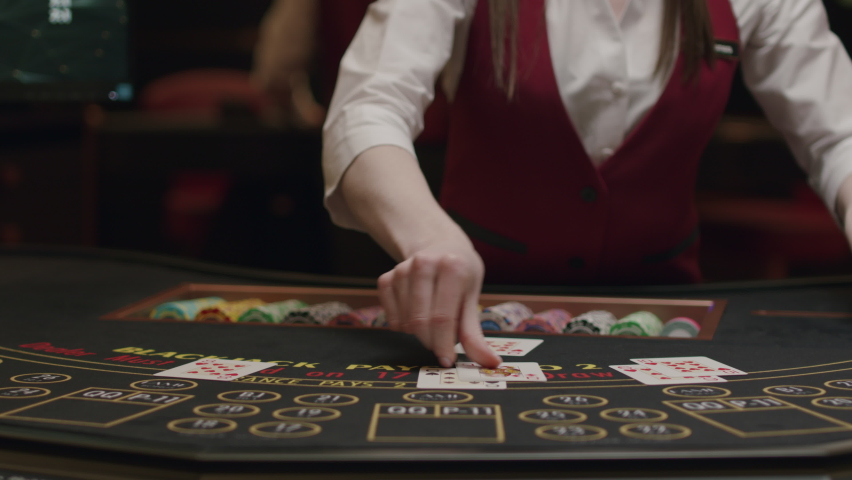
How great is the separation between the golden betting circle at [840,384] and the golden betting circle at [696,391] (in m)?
0.13

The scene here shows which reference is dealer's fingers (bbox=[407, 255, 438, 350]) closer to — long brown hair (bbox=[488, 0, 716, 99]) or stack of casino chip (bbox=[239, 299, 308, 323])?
stack of casino chip (bbox=[239, 299, 308, 323])

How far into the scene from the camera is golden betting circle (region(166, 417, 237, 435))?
0.70m

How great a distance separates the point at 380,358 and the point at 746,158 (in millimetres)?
3321

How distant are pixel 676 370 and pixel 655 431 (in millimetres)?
245

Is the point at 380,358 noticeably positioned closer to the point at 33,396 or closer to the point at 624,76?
the point at 33,396

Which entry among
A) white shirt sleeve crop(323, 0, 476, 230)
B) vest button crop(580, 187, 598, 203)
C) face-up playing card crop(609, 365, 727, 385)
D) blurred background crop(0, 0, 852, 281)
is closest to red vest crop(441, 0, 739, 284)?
vest button crop(580, 187, 598, 203)

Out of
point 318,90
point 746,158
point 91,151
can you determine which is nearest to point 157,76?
point 318,90

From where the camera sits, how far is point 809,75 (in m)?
1.52

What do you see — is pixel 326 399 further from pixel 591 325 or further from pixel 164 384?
pixel 591 325

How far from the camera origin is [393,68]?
1.27m

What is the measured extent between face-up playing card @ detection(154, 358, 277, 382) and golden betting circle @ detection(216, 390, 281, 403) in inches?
2.4

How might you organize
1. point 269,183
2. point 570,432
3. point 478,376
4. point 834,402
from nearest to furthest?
point 570,432, point 834,402, point 478,376, point 269,183

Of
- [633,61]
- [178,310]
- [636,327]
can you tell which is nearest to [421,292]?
[636,327]

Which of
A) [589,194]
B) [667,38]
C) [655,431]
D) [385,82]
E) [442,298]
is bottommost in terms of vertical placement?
[655,431]
